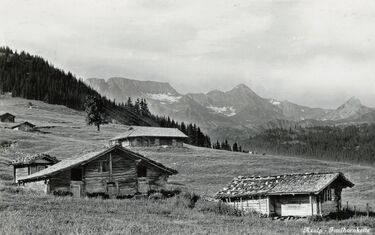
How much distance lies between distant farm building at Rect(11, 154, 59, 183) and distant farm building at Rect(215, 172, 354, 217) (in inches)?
960

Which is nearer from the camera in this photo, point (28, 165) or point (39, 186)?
point (39, 186)

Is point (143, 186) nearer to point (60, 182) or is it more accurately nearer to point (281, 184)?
point (60, 182)

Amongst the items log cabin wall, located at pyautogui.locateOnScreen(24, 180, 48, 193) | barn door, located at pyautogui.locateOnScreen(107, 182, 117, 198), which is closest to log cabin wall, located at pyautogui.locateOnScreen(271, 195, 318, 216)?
barn door, located at pyautogui.locateOnScreen(107, 182, 117, 198)

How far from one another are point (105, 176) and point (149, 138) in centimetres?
6551

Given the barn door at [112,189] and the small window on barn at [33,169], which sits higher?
the small window on barn at [33,169]

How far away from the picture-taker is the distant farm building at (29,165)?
213ft

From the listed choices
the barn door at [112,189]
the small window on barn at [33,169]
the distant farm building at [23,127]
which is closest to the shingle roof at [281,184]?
the barn door at [112,189]

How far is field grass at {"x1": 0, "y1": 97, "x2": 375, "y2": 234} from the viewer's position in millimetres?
29344

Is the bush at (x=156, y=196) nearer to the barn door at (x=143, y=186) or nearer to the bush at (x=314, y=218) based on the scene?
the barn door at (x=143, y=186)

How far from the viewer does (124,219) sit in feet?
113

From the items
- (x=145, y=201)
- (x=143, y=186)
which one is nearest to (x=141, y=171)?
(x=143, y=186)

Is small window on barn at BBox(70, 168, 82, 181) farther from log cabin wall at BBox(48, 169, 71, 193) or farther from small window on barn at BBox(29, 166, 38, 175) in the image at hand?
small window on barn at BBox(29, 166, 38, 175)

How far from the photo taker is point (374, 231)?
113 ft

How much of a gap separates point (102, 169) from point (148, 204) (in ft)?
32.6
